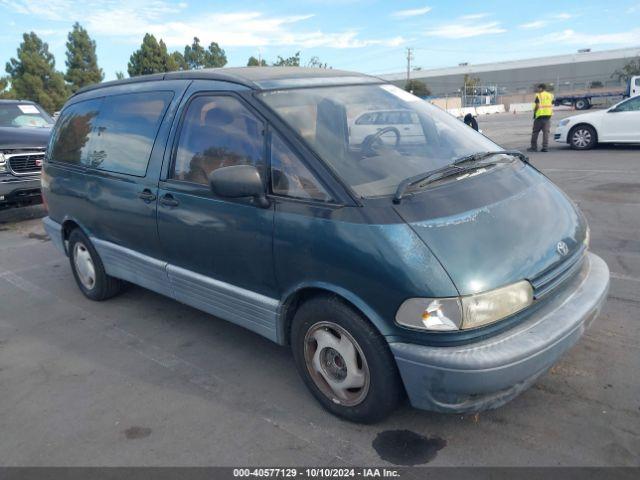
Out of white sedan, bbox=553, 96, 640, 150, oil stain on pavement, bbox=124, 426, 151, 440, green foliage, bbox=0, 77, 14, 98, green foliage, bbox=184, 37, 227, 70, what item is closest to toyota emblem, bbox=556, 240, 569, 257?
oil stain on pavement, bbox=124, 426, 151, 440

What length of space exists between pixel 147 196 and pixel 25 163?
556cm

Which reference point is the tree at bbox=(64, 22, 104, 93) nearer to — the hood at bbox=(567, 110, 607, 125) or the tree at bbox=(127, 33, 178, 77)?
the tree at bbox=(127, 33, 178, 77)

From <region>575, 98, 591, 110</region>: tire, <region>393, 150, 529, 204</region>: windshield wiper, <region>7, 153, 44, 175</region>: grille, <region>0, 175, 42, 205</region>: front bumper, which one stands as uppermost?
<region>393, 150, 529, 204</region>: windshield wiper

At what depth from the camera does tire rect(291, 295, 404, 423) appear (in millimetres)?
2703

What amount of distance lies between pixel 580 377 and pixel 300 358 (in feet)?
5.52

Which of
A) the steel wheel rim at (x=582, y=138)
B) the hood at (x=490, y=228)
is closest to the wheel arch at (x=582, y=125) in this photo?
the steel wheel rim at (x=582, y=138)

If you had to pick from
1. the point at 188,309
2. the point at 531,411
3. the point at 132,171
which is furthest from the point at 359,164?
the point at 188,309

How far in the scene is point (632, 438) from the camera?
2707mm

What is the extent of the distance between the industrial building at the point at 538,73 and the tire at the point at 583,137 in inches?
2664

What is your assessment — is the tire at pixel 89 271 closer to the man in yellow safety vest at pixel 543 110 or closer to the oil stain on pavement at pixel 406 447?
the oil stain on pavement at pixel 406 447

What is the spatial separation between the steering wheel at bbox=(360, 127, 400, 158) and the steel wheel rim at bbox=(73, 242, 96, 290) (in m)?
2.83

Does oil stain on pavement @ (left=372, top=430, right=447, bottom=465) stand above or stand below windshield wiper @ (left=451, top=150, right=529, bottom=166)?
below

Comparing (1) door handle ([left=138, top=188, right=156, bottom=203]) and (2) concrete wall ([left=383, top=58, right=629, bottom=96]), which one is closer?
(1) door handle ([left=138, top=188, right=156, bottom=203])

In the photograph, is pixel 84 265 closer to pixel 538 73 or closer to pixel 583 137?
pixel 583 137
